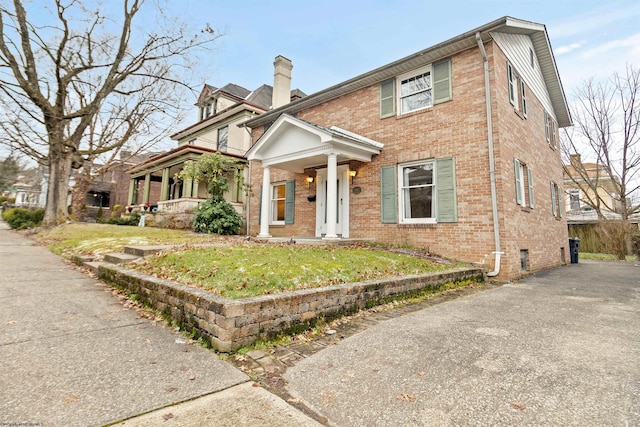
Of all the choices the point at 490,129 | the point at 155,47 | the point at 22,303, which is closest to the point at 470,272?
the point at 490,129

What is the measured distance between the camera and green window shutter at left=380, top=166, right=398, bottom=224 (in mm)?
8234

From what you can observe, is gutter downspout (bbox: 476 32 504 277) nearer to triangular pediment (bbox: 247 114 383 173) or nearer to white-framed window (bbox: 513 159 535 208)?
white-framed window (bbox: 513 159 535 208)

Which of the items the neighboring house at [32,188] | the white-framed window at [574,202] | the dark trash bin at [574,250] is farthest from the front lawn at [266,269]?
the neighboring house at [32,188]

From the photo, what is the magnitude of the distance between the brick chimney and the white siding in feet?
32.9

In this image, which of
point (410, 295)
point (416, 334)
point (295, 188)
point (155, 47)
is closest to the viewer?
point (416, 334)

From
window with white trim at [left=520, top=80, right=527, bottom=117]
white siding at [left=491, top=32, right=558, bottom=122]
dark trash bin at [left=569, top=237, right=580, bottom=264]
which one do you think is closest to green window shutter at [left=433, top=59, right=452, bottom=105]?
white siding at [left=491, top=32, right=558, bottom=122]

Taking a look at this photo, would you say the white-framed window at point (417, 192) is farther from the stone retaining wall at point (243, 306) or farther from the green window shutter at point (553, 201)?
the green window shutter at point (553, 201)

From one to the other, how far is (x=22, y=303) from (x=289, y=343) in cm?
354

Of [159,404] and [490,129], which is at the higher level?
[490,129]

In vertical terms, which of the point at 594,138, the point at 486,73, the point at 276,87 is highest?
the point at 276,87

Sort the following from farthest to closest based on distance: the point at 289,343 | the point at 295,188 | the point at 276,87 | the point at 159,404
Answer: the point at 276,87 < the point at 295,188 < the point at 289,343 < the point at 159,404

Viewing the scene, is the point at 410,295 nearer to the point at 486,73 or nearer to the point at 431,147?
the point at 431,147

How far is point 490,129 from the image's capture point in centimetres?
684

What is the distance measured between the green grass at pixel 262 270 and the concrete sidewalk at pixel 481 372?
0.98 m
